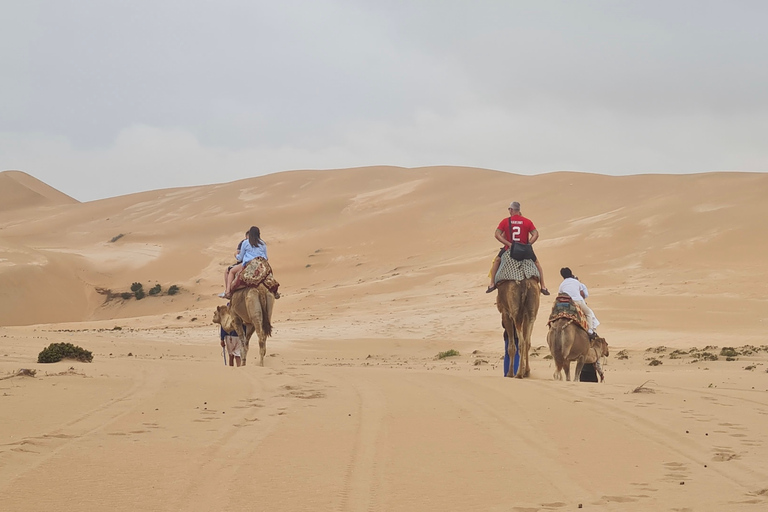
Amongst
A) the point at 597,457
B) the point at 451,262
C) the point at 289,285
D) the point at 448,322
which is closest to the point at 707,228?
the point at 451,262

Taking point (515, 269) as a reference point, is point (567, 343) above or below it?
below

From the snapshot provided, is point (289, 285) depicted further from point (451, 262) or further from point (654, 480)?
point (654, 480)

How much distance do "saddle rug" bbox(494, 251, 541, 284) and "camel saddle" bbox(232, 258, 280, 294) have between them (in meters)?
Result: 4.52

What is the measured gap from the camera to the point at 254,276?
15.4 metres

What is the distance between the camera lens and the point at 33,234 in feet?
263

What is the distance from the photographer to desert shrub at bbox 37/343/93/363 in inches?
531

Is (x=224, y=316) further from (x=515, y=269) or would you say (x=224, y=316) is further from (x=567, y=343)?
(x=567, y=343)

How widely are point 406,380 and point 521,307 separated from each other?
2.55m

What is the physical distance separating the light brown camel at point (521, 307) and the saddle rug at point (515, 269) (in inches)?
2.5

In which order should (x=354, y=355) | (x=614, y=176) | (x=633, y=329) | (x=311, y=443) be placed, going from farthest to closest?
1. (x=614, y=176)
2. (x=633, y=329)
3. (x=354, y=355)
4. (x=311, y=443)

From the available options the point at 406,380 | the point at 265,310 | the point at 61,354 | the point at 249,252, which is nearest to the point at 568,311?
the point at 406,380

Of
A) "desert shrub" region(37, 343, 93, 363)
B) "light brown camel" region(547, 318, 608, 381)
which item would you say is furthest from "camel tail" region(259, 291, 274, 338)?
"light brown camel" region(547, 318, 608, 381)

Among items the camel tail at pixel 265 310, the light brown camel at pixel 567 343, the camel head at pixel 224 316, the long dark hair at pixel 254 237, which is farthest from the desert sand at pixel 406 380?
the long dark hair at pixel 254 237

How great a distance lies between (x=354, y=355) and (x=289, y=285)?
31.4 meters
